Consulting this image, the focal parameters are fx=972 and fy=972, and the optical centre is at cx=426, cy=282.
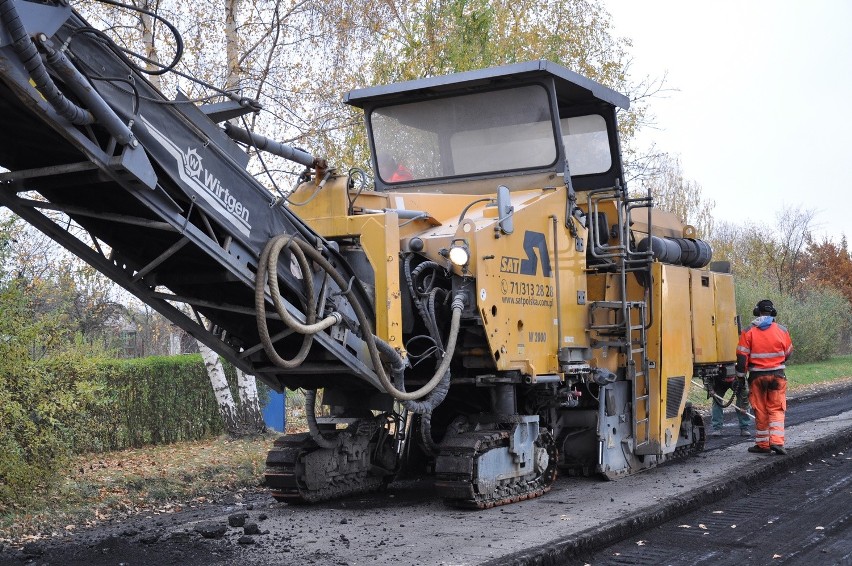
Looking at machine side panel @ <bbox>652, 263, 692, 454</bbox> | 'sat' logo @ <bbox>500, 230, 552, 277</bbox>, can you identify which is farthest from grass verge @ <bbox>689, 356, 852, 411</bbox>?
'sat' logo @ <bbox>500, 230, 552, 277</bbox>

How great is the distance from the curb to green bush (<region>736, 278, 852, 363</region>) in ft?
68.8

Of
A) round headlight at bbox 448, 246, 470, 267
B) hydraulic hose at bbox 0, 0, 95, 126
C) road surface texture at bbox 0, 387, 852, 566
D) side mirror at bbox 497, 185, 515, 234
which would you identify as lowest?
road surface texture at bbox 0, 387, 852, 566

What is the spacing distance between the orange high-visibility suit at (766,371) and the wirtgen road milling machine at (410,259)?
48 centimetres

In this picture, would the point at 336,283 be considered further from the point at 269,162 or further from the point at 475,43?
the point at 475,43

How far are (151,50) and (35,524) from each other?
7.28m

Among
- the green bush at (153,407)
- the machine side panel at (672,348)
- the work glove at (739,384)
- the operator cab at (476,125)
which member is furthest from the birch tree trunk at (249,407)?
the work glove at (739,384)

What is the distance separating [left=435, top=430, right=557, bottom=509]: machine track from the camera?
310 inches

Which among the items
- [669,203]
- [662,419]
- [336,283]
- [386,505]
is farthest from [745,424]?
[669,203]

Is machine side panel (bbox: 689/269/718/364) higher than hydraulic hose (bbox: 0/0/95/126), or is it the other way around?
hydraulic hose (bbox: 0/0/95/126)

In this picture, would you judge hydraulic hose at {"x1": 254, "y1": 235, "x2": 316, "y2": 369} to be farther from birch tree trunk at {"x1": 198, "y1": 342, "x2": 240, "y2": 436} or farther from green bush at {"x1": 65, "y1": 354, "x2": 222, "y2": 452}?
birch tree trunk at {"x1": 198, "y1": 342, "x2": 240, "y2": 436}

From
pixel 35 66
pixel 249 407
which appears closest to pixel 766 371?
pixel 249 407

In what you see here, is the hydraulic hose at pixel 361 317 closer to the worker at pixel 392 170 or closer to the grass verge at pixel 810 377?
the worker at pixel 392 170

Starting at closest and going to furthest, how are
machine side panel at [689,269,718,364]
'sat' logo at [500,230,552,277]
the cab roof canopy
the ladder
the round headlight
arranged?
1. the round headlight
2. 'sat' logo at [500,230,552,277]
3. the cab roof canopy
4. the ladder
5. machine side panel at [689,269,718,364]

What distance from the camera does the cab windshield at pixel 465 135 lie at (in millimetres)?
9266
